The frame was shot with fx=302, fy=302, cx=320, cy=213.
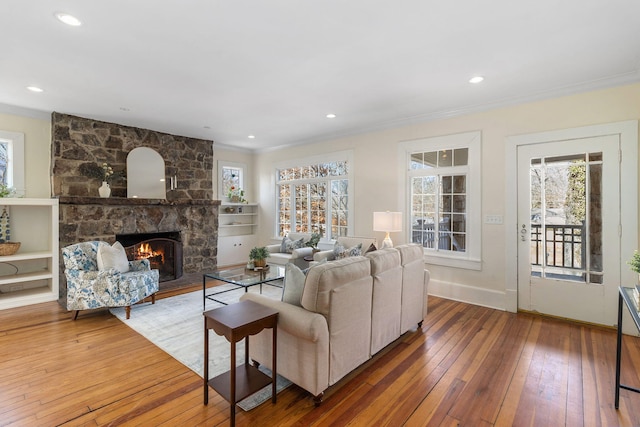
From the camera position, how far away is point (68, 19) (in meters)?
2.25

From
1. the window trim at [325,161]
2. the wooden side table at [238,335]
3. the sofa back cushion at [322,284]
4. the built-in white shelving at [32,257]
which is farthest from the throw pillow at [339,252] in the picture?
the built-in white shelving at [32,257]

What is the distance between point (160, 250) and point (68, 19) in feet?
13.6

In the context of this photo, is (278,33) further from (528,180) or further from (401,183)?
(528,180)

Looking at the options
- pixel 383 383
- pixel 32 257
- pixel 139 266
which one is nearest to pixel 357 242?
pixel 383 383

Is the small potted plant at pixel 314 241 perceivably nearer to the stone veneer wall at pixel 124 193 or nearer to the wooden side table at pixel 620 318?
the stone veneer wall at pixel 124 193

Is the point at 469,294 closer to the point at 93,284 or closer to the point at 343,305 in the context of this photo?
the point at 343,305

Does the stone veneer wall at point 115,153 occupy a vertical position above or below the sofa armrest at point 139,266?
above

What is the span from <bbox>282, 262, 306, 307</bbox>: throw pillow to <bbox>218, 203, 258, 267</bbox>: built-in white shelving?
4.71 meters

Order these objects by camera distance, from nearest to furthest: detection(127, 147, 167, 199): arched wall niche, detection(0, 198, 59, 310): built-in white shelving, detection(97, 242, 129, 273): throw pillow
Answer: detection(97, 242, 129, 273): throw pillow → detection(0, 198, 59, 310): built-in white shelving → detection(127, 147, 167, 199): arched wall niche

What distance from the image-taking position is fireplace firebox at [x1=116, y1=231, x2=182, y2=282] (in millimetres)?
5281

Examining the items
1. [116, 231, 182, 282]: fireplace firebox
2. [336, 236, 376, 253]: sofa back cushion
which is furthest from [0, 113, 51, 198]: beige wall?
[336, 236, 376, 253]: sofa back cushion

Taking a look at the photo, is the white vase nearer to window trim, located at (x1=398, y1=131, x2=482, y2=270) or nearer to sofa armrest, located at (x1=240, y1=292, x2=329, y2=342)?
sofa armrest, located at (x1=240, y1=292, x2=329, y2=342)

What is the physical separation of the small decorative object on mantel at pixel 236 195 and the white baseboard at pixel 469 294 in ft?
14.9

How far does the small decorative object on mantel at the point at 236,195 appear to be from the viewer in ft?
22.6
